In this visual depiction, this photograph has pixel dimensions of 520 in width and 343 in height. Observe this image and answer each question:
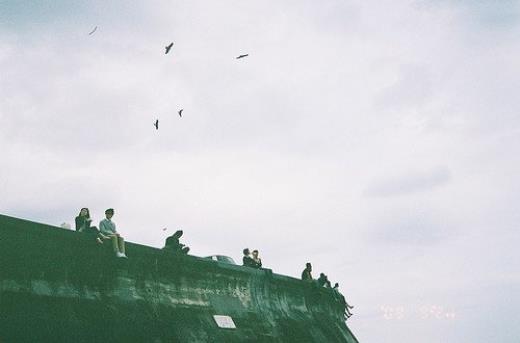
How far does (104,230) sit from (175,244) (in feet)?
10.1

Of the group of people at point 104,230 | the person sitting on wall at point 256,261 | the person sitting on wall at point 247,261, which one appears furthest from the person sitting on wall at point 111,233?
the person sitting on wall at point 256,261

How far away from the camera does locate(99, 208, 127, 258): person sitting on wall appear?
11266 millimetres

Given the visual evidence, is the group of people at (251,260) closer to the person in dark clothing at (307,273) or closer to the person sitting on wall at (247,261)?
the person sitting on wall at (247,261)

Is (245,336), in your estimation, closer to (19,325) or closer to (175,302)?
(175,302)

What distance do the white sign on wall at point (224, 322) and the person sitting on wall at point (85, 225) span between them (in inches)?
192

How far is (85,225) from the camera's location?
11203 millimetres

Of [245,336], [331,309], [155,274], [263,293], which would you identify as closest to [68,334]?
[155,274]

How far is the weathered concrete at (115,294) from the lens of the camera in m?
9.17

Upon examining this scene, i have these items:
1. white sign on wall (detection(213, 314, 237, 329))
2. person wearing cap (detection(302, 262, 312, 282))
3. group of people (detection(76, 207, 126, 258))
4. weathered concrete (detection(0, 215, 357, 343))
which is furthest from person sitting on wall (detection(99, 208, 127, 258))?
person wearing cap (detection(302, 262, 312, 282))

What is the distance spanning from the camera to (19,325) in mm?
8562

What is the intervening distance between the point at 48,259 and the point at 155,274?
132 inches

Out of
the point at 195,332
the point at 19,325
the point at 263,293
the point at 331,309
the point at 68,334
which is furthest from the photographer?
the point at 331,309

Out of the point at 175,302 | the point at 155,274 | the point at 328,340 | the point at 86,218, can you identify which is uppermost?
the point at 86,218

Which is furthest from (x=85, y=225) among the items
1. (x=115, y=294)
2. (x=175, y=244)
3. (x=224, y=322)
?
(x=224, y=322)
